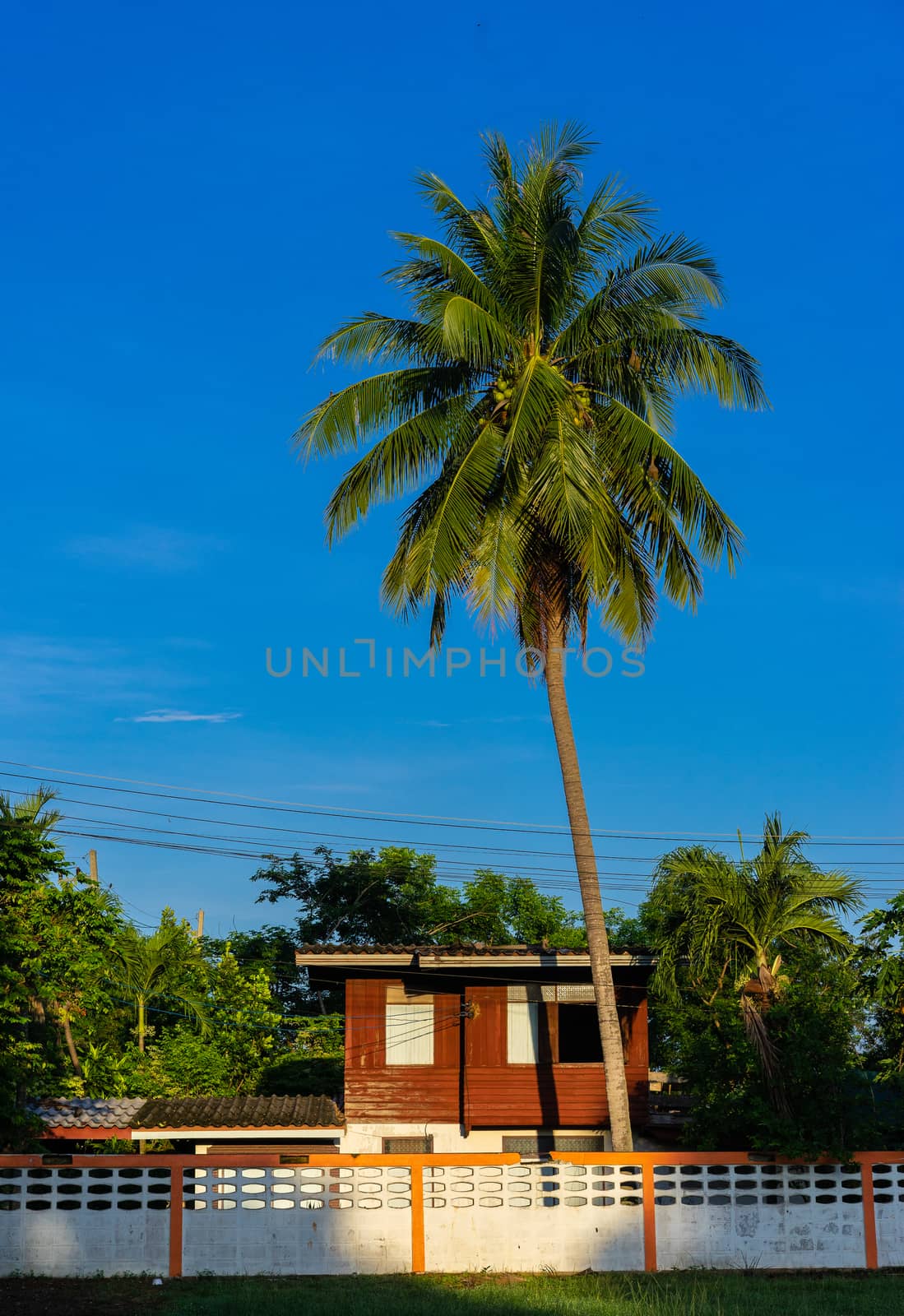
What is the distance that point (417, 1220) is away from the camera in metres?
17.3

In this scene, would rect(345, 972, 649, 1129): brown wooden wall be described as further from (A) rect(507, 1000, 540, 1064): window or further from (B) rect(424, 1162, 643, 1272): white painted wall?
(B) rect(424, 1162, 643, 1272): white painted wall

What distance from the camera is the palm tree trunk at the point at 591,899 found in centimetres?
1941

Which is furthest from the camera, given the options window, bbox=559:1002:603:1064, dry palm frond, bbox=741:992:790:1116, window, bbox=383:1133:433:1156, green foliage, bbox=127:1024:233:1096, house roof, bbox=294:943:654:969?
green foliage, bbox=127:1024:233:1096

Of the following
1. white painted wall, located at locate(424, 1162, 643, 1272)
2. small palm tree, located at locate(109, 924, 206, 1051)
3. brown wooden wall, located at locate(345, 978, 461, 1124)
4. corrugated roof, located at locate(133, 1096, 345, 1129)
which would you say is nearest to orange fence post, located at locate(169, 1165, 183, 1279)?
white painted wall, located at locate(424, 1162, 643, 1272)

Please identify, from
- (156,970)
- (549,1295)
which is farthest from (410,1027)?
(156,970)

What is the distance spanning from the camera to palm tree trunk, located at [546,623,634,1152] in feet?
63.7

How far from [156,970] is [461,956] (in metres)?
16.6

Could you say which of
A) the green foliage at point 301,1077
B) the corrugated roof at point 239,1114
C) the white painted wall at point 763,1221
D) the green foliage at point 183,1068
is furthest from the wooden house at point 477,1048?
the green foliage at point 301,1077

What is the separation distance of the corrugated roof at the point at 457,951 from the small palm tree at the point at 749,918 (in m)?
3.57

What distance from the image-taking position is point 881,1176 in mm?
18094

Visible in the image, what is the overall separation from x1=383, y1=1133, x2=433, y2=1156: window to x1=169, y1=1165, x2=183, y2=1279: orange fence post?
10.7m

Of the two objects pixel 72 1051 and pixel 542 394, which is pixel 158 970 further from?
pixel 542 394

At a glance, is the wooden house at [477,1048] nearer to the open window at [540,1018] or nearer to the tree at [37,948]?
the open window at [540,1018]

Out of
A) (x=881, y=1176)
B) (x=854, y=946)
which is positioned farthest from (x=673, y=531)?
(x=881, y=1176)
